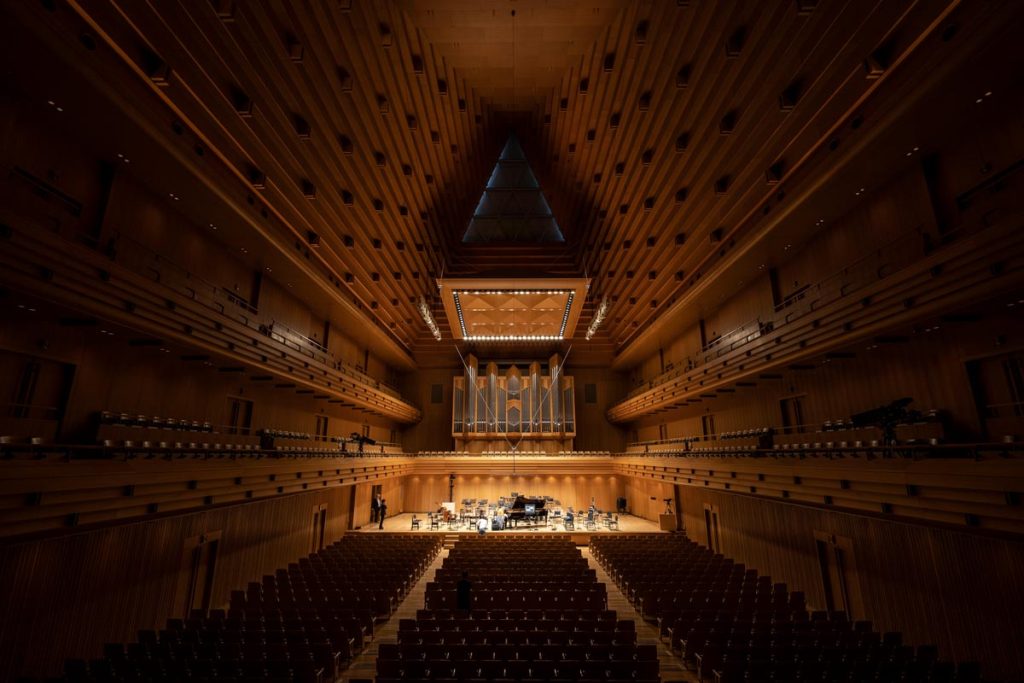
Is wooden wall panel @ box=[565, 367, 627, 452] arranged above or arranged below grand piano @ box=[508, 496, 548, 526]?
above

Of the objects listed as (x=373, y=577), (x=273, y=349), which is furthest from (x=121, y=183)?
(x=373, y=577)

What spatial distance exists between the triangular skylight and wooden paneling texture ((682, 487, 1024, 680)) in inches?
471

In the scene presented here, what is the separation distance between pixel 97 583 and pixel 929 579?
11.8 m

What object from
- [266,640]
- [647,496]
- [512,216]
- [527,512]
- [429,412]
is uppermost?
[512,216]

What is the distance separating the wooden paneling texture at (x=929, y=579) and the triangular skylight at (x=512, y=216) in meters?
12.0

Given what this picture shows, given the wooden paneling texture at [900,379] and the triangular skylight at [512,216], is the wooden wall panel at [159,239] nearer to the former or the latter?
the triangular skylight at [512,216]

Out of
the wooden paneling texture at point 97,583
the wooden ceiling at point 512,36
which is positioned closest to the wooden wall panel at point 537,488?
the wooden paneling texture at point 97,583

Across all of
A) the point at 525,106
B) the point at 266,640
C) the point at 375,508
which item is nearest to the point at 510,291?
the point at 525,106

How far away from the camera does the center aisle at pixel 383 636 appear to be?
5923 millimetres

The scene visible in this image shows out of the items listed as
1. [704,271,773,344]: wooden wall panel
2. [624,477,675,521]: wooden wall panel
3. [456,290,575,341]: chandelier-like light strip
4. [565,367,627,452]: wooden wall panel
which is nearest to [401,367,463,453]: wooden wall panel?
[456,290,575,341]: chandelier-like light strip

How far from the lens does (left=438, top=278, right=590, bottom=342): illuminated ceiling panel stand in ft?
45.1

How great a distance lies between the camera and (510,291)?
14.1m

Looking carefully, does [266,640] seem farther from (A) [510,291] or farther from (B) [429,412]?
(B) [429,412]

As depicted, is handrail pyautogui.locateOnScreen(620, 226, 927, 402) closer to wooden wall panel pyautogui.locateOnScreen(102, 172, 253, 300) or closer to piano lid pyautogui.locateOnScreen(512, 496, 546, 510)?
piano lid pyautogui.locateOnScreen(512, 496, 546, 510)
